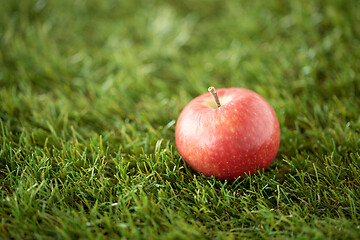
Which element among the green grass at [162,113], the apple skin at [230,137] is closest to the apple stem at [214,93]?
the apple skin at [230,137]

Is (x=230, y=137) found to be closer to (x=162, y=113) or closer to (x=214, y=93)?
(x=214, y=93)

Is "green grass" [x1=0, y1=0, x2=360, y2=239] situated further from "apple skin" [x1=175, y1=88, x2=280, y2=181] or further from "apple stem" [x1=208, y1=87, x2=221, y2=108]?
"apple stem" [x1=208, y1=87, x2=221, y2=108]

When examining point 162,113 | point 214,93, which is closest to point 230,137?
point 214,93

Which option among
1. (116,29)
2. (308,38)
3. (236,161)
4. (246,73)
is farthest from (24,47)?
(308,38)

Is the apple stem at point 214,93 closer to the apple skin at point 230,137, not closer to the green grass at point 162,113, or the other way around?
the apple skin at point 230,137

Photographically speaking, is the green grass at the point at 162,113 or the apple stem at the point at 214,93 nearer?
the green grass at the point at 162,113

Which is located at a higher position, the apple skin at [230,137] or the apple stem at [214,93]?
the apple stem at [214,93]
